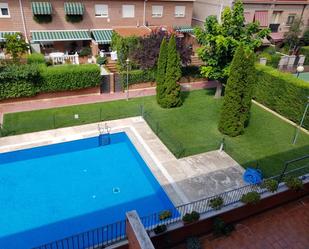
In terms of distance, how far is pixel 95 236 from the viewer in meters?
13.3

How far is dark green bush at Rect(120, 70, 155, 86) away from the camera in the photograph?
28.3 m

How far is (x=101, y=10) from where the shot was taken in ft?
112

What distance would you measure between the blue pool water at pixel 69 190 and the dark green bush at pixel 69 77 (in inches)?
297

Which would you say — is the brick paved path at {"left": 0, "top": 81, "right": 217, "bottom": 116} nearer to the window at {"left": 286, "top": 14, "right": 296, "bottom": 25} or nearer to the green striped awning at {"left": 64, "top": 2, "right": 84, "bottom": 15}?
the green striped awning at {"left": 64, "top": 2, "right": 84, "bottom": 15}

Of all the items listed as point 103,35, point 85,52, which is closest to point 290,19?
point 103,35

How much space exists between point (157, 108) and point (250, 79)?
356 inches

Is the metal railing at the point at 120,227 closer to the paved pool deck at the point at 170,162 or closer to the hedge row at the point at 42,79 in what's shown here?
the paved pool deck at the point at 170,162

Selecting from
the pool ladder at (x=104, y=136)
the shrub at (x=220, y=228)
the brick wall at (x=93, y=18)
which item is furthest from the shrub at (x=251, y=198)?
the brick wall at (x=93, y=18)

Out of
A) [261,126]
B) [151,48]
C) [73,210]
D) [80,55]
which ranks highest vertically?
[151,48]

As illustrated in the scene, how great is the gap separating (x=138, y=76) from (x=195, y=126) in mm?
9378

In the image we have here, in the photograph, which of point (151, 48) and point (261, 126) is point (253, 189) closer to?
point (261, 126)

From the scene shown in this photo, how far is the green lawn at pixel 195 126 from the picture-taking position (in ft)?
65.1

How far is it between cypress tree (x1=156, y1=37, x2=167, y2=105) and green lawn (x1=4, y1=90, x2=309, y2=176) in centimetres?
127

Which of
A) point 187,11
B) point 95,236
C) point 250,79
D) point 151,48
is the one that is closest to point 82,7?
point 151,48
